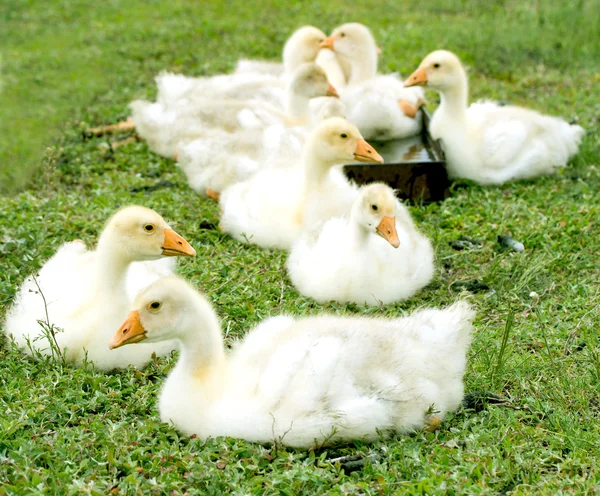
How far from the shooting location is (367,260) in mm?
6121

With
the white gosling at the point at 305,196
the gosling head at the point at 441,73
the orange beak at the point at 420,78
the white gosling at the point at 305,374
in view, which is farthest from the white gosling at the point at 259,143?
the white gosling at the point at 305,374

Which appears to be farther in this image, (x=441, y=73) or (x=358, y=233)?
(x=441, y=73)

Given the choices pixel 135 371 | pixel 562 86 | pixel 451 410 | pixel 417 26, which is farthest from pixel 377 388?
pixel 417 26

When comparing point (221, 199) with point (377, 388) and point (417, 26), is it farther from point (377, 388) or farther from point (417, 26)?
point (417, 26)

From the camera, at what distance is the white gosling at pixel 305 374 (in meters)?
4.30

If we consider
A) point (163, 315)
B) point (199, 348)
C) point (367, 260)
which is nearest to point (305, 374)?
point (199, 348)

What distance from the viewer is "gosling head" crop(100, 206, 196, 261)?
5.32m

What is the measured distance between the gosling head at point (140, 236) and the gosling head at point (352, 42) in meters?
5.25

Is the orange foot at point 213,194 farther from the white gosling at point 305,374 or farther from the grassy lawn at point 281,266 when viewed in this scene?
the white gosling at point 305,374

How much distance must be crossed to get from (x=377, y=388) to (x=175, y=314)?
1.13m

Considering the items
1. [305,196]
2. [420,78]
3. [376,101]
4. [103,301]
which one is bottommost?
[103,301]

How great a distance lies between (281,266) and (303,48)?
13.5 ft

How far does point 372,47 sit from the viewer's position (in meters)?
9.97

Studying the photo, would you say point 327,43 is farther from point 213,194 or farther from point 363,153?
point 363,153
